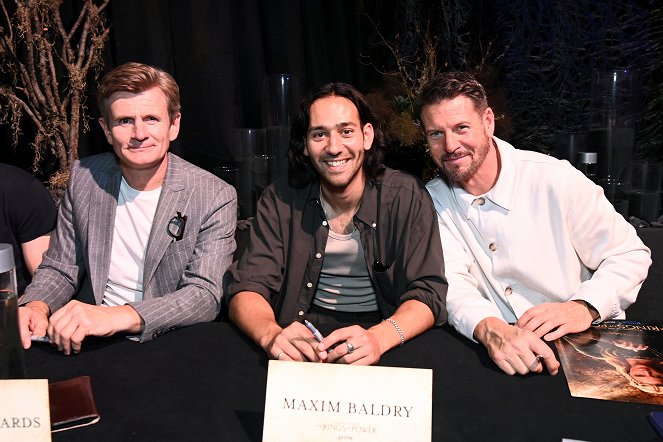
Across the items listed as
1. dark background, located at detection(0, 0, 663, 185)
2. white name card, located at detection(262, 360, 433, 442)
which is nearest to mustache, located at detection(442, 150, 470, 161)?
white name card, located at detection(262, 360, 433, 442)

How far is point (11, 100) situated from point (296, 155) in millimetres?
1373

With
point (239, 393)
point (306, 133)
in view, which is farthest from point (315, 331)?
point (306, 133)

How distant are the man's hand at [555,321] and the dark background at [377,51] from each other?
1432 mm

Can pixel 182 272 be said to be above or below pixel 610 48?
below

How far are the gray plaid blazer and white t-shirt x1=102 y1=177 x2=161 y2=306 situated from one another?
4 cm

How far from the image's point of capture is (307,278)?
1854 millimetres

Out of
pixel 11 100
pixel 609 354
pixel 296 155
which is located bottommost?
pixel 609 354

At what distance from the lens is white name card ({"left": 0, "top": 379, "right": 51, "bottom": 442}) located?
103cm

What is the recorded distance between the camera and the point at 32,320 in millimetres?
1526

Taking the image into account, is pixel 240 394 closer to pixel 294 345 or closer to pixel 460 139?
pixel 294 345

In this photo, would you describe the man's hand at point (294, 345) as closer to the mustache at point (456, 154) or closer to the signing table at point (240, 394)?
the signing table at point (240, 394)

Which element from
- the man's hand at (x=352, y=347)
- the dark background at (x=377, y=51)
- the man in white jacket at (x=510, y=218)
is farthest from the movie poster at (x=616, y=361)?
the dark background at (x=377, y=51)

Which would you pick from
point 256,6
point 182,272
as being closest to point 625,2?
point 256,6

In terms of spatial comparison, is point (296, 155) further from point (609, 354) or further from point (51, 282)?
point (609, 354)
